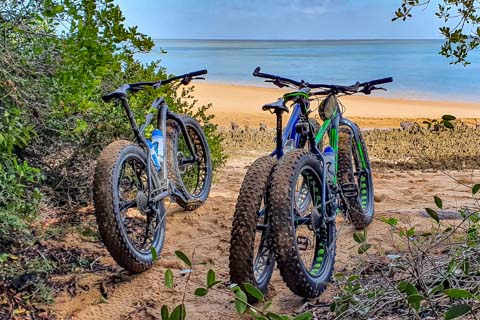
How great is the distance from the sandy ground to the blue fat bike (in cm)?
19

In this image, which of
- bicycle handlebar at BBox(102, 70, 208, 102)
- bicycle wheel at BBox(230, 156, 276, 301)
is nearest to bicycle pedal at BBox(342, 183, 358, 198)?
bicycle wheel at BBox(230, 156, 276, 301)

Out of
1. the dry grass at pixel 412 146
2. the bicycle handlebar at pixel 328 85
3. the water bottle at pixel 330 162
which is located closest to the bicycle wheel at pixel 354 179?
the water bottle at pixel 330 162

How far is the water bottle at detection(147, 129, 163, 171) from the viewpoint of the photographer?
15.0ft

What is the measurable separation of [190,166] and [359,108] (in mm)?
15343

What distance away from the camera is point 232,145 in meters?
10.5

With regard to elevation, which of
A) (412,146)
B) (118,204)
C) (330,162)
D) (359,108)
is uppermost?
(359,108)

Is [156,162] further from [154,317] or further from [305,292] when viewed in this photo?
[305,292]

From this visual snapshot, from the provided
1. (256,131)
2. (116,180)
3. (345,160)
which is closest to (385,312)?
(116,180)

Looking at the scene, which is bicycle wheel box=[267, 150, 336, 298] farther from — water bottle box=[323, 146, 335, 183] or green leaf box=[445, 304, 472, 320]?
green leaf box=[445, 304, 472, 320]

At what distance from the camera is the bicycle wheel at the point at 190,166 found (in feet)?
17.2

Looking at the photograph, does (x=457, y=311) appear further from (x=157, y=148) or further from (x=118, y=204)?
(x=157, y=148)

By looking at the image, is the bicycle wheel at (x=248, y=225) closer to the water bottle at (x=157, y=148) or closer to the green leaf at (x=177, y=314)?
the water bottle at (x=157, y=148)

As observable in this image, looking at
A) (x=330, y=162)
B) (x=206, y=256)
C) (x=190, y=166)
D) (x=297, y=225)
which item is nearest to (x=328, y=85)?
(x=330, y=162)

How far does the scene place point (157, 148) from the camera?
4.65 meters
